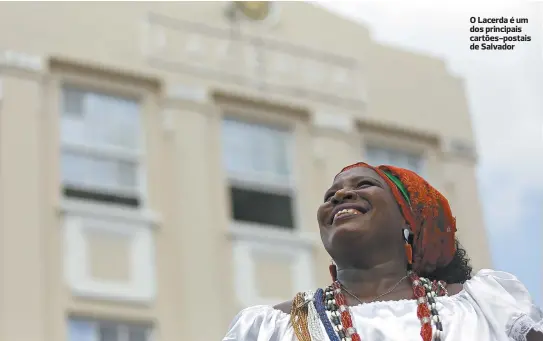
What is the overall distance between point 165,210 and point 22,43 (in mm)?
1961

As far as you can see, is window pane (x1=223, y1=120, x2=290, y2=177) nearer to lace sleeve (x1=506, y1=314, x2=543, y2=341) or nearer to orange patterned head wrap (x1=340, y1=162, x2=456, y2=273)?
orange patterned head wrap (x1=340, y1=162, x2=456, y2=273)

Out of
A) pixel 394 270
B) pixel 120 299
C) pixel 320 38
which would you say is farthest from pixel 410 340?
pixel 320 38

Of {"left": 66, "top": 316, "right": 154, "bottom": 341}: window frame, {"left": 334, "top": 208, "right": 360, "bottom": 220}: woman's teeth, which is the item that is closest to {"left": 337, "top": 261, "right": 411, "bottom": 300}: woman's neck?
{"left": 334, "top": 208, "right": 360, "bottom": 220}: woman's teeth

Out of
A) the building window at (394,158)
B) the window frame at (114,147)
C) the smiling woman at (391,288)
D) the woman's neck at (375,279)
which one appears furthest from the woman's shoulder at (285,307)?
the building window at (394,158)

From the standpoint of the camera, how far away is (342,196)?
330cm

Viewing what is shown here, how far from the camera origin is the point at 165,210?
10.1 meters

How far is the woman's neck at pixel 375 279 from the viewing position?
10.7 feet

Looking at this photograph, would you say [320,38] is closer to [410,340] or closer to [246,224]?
[246,224]

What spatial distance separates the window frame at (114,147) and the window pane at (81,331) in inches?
43.2

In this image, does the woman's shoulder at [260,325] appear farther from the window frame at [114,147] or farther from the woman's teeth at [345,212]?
the window frame at [114,147]

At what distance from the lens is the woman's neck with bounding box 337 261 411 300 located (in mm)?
3273

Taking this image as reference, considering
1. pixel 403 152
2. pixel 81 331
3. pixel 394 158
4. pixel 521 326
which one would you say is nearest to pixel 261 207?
pixel 394 158

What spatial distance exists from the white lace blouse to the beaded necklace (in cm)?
2

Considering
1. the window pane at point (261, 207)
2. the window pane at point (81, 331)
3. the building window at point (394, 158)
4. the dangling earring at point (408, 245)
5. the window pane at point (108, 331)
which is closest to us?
the dangling earring at point (408, 245)
